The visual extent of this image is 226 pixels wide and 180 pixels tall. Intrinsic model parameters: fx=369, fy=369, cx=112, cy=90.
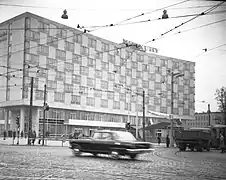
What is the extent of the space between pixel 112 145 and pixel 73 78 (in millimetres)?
47111

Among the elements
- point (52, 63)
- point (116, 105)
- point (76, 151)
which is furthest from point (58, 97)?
point (76, 151)

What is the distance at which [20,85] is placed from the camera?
5716 centimetres

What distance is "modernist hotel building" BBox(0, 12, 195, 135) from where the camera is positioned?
57938 mm

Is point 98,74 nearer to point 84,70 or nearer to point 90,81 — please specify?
point 90,81

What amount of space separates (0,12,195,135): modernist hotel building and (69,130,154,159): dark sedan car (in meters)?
33.1

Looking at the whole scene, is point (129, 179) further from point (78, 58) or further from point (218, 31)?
point (78, 58)

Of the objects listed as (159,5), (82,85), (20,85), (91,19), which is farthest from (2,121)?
(159,5)

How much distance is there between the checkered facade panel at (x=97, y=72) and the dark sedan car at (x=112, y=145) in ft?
113

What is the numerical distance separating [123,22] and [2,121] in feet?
163

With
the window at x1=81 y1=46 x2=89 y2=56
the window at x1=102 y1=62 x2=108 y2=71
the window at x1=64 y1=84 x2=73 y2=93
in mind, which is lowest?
the window at x1=64 y1=84 x2=73 y2=93

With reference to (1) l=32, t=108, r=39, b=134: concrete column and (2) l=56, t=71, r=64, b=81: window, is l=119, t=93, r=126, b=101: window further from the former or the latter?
(1) l=32, t=108, r=39, b=134: concrete column

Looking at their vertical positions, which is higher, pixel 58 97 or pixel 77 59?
pixel 77 59

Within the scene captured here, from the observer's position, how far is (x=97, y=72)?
68625mm

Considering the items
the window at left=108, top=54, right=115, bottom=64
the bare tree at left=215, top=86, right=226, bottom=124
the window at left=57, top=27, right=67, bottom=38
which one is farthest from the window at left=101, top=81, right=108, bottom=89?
the bare tree at left=215, top=86, right=226, bottom=124
